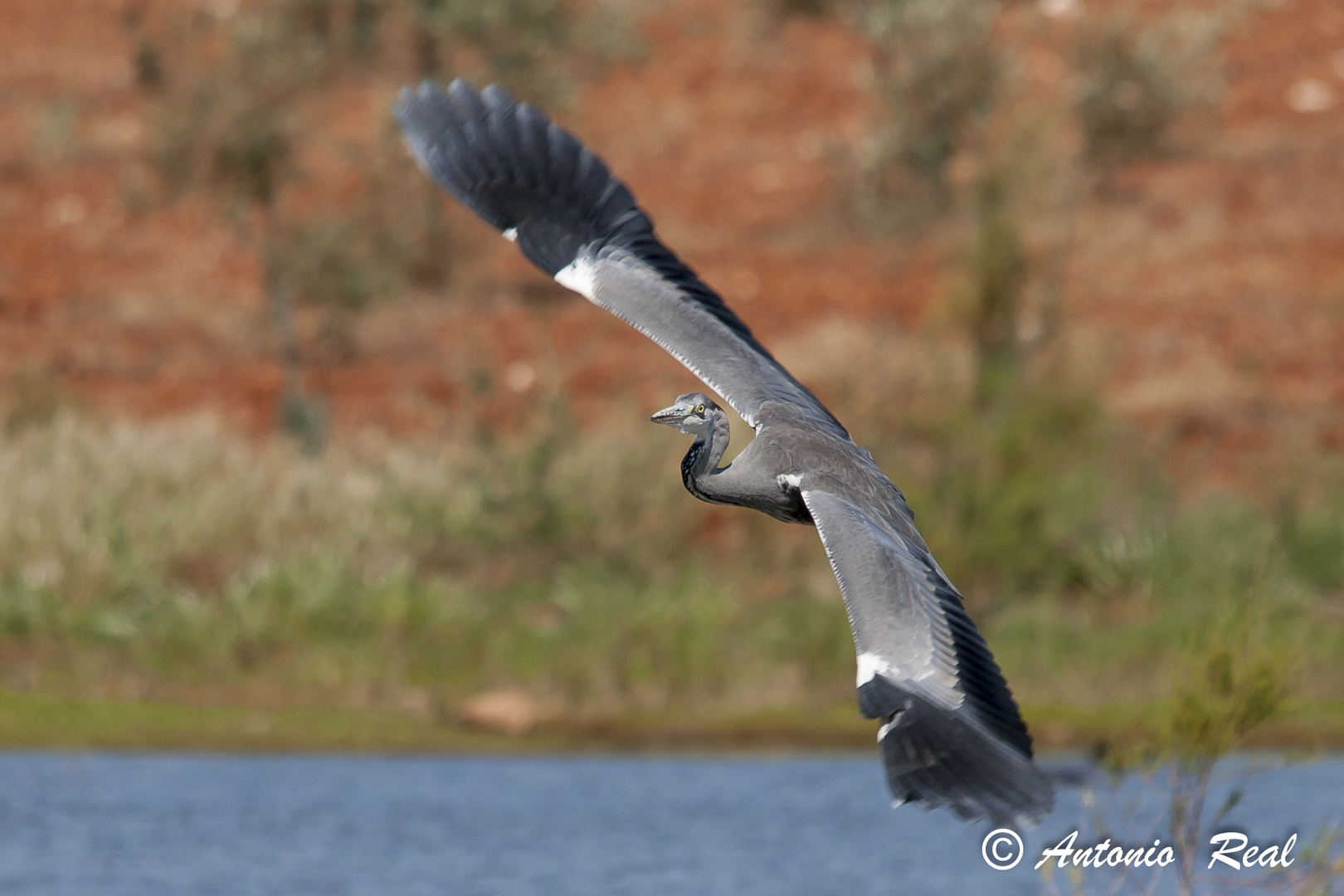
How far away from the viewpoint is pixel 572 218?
8.84m

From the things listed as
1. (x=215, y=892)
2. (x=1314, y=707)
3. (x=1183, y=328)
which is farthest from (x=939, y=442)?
(x=1183, y=328)

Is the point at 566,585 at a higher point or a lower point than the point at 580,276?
higher

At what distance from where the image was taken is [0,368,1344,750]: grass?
16969 millimetres

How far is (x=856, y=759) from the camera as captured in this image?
16.7 m

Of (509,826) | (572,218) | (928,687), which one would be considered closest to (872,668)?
(928,687)

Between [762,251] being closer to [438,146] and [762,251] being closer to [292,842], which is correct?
[292,842]

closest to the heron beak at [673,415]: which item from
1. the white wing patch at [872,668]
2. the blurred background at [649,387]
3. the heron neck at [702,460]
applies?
the heron neck at [702,460]

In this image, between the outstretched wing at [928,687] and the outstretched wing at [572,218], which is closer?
the outstretched wing at [928,687]

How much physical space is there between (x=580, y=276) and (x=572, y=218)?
0.33 metres

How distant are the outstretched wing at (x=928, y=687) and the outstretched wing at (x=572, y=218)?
1.27m

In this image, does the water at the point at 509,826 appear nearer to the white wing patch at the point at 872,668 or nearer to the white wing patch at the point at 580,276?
the white wing patch at the point at 580,276

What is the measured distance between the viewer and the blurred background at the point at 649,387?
17.3 meters

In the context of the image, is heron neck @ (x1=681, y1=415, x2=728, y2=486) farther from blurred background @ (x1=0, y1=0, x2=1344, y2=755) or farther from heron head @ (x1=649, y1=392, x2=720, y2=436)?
blurred background @ (x1=0, y1=0, x2=1344, y2=755)

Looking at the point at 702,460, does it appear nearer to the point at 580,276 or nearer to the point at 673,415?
the point at 673,415
